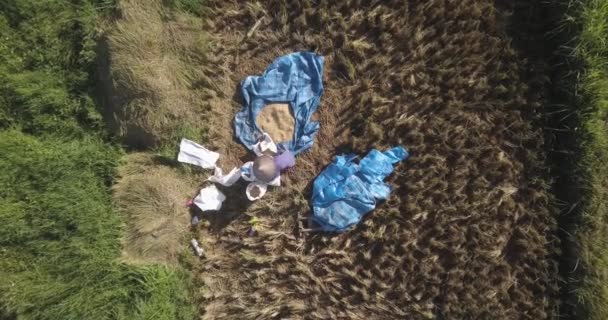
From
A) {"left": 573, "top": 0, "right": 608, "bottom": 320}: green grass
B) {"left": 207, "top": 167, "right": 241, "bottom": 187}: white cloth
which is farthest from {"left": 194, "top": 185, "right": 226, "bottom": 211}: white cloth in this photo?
{"left": 573, "top": 0, "right": 608, "bottom": 320}: green grass

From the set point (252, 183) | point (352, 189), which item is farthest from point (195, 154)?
point (352, 189)

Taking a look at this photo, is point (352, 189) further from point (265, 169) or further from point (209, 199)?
point (209, 199)

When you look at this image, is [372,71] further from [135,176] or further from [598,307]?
[598,307]

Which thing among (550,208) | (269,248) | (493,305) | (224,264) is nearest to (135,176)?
(224,264)

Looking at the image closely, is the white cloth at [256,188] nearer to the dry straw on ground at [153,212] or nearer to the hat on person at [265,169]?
the hat on person at [265,169]

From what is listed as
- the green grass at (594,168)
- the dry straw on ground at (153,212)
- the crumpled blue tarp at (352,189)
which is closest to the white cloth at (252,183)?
the crumpled blue tarp at (352,189)

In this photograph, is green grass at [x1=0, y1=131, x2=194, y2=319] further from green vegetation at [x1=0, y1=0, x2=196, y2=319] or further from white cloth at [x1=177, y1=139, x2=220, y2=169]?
white cloth at [x1=177, y1=139, x2=220, y2=169]
